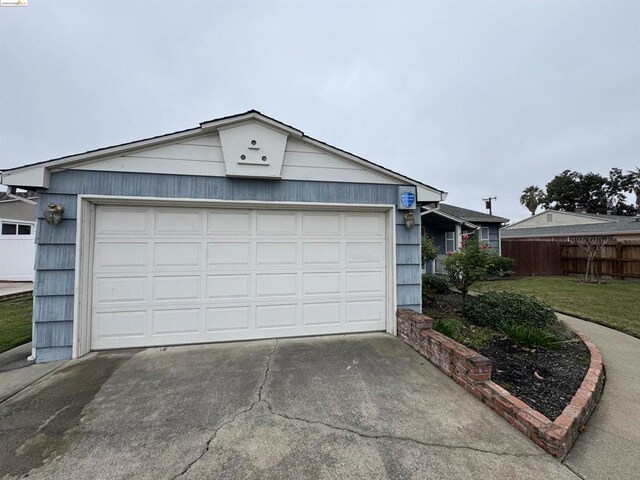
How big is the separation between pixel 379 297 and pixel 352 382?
1877 millimetres

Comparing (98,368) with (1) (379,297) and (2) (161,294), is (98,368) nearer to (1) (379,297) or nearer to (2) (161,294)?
(2) (161,294)

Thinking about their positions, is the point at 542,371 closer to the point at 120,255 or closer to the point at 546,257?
the point at 120,255

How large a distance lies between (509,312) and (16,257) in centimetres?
1640

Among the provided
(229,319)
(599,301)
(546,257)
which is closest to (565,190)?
(546,257)

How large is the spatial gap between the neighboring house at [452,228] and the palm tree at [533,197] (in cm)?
3466

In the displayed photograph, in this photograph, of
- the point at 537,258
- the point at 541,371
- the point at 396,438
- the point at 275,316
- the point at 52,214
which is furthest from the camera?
the point at 537,258

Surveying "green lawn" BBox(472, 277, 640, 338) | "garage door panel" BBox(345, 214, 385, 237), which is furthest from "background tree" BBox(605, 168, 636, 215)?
"garage door panel" BBox(345, 214, 385, 237)

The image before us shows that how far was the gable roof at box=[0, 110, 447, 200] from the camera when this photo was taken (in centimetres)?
364

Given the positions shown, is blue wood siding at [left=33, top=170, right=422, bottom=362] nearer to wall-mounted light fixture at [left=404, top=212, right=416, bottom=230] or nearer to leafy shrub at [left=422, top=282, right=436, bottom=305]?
wall-mounted light fixture at [left=404, top=212, right=416, bottom=230]

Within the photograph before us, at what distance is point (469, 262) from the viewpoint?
19.1ft

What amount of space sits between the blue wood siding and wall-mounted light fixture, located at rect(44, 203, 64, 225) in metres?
0.08

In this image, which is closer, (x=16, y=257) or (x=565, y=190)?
(x=16, y=257)

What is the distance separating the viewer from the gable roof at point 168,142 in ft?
11.9

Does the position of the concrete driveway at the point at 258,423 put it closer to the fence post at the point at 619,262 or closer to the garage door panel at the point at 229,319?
the garage door panel at the point at 229,319
